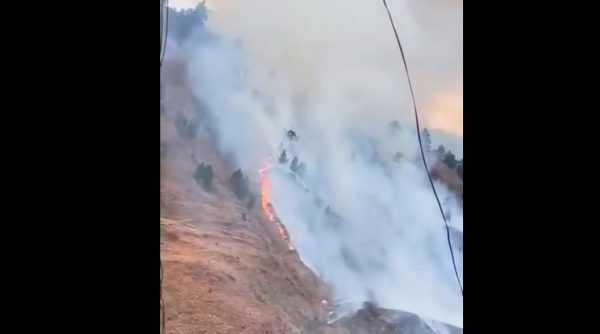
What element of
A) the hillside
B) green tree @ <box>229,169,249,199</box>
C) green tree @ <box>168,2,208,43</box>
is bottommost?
the hillside

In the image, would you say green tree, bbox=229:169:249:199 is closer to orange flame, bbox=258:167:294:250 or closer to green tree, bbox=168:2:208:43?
orange flame, bbox=258:167:294:250

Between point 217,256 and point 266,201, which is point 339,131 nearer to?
point 266,201

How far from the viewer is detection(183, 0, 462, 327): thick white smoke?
1.19 meters

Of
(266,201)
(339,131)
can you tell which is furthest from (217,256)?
(339,131)

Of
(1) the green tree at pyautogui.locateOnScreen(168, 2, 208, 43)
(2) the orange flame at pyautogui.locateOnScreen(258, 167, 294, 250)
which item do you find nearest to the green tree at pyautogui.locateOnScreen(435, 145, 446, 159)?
(2) the orange flame at pyautogui.locateOnScreen(258, 167, 294, 250)

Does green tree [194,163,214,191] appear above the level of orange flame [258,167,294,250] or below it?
above

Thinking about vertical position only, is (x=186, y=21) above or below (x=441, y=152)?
above

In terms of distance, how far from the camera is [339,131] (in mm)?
1210

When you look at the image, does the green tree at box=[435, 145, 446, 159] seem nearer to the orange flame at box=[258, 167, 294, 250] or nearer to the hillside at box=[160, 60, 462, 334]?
the hillside at box=[160, 60, 462, 334]
